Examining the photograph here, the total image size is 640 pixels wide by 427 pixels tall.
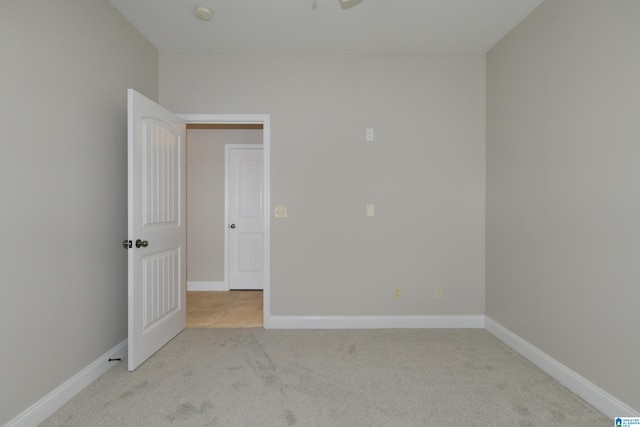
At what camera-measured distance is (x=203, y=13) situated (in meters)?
2.47

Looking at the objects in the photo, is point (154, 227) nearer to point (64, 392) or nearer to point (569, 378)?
point (64, 392)

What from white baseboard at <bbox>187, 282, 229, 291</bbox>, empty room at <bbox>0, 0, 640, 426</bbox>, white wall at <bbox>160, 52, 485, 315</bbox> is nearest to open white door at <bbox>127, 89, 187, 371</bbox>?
empty room at <bbox>0, 0, 640, 426</bbox>

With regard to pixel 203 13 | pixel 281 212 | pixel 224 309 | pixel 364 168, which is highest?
pixel 203 13

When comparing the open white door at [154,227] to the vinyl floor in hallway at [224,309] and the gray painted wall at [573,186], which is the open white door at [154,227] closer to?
the vinyl floor in hallway at [224,309]

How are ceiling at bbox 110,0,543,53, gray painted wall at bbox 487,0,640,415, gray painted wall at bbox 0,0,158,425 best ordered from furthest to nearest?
1. ceiling at bbox 110,0,543,53
2. gray painted wall at bbox 487,0,640,415
3. gray painted wall at bbox 0,0,158,425

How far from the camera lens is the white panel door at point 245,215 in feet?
15.7

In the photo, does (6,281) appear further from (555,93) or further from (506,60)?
(506,60)

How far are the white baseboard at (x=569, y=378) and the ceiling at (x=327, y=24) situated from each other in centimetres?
265

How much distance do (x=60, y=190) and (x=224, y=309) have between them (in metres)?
2.31

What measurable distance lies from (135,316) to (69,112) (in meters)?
1.46

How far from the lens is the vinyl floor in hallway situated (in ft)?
10.8

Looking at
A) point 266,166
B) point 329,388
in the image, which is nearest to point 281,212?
point 266,166

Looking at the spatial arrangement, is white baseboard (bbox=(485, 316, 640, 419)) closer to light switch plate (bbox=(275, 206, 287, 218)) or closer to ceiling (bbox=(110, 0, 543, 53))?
light switch plate (bbox=(275, 206, 287, 218))

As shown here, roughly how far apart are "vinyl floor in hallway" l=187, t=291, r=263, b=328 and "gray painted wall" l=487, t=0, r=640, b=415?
2.52m
